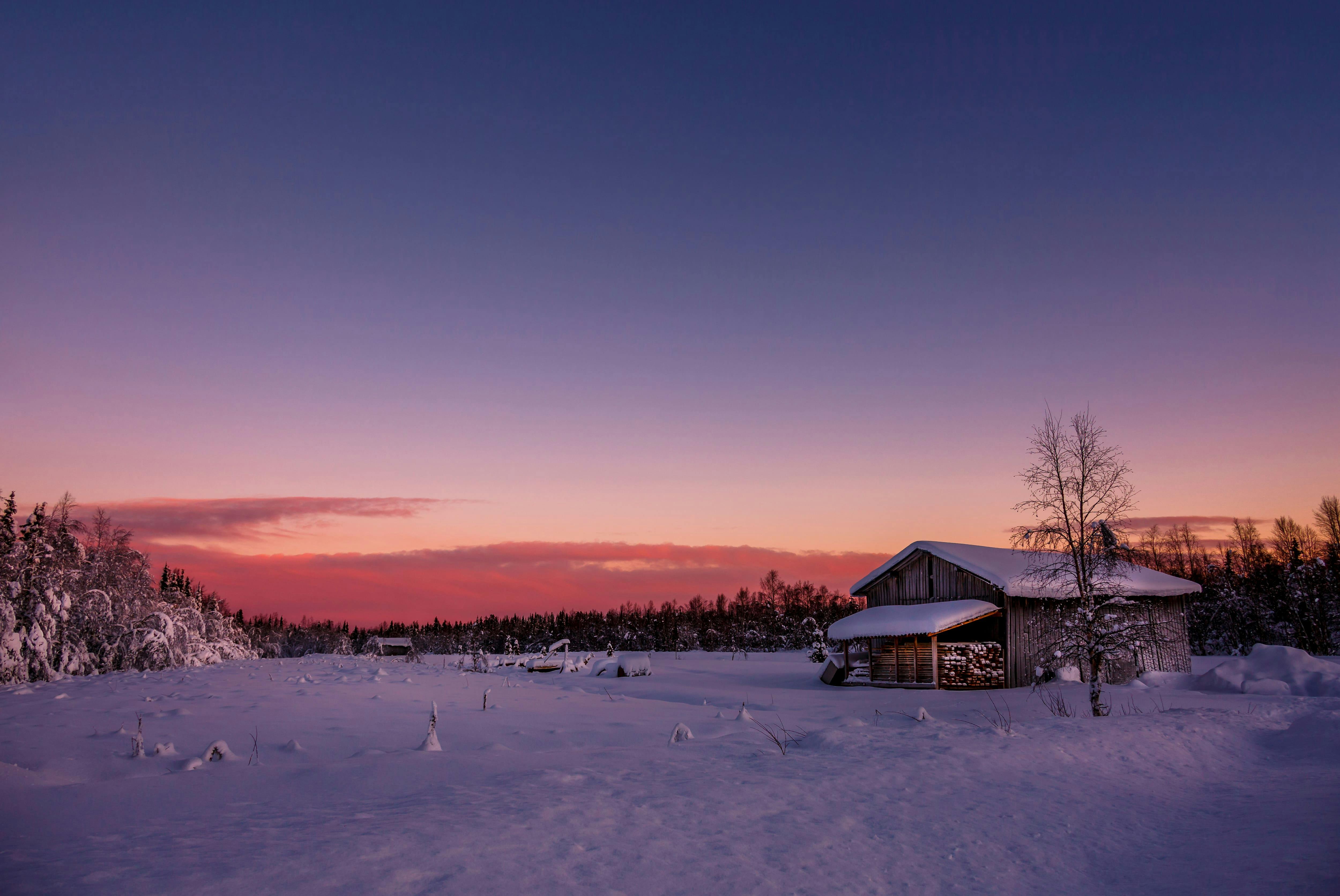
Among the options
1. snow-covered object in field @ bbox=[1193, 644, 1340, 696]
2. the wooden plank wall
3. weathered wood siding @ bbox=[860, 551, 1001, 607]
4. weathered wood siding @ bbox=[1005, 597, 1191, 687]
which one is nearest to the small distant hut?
weathered wood siding @ bbox=[860, 551, 1001, 607]

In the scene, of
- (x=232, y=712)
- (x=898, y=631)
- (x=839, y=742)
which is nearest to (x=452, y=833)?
(x=839, y=742)

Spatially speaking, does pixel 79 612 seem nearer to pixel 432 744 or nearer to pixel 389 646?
pixel 432 744

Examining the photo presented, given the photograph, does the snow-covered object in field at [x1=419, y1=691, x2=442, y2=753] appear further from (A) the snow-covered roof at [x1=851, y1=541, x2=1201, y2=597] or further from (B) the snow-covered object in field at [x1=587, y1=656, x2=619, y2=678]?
(B) the snow-covered object in field at [x1=587, y1=656, x2=619, y2=678]

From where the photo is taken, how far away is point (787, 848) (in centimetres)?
634

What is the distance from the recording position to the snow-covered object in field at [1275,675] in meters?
22.9

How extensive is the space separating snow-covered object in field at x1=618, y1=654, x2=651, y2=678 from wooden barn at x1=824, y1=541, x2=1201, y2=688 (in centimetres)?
956

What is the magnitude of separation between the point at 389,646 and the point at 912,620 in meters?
49.4

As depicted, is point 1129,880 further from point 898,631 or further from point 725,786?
point 898,631

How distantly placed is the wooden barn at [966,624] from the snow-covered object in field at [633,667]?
9.56 metres

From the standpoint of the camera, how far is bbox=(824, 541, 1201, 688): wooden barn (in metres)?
29.8

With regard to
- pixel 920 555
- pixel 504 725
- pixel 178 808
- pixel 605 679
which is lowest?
pixel 605 679

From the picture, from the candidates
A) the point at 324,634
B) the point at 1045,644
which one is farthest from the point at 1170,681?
the point at 324,634

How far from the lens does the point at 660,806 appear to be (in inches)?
285

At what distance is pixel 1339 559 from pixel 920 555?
1562 inches
